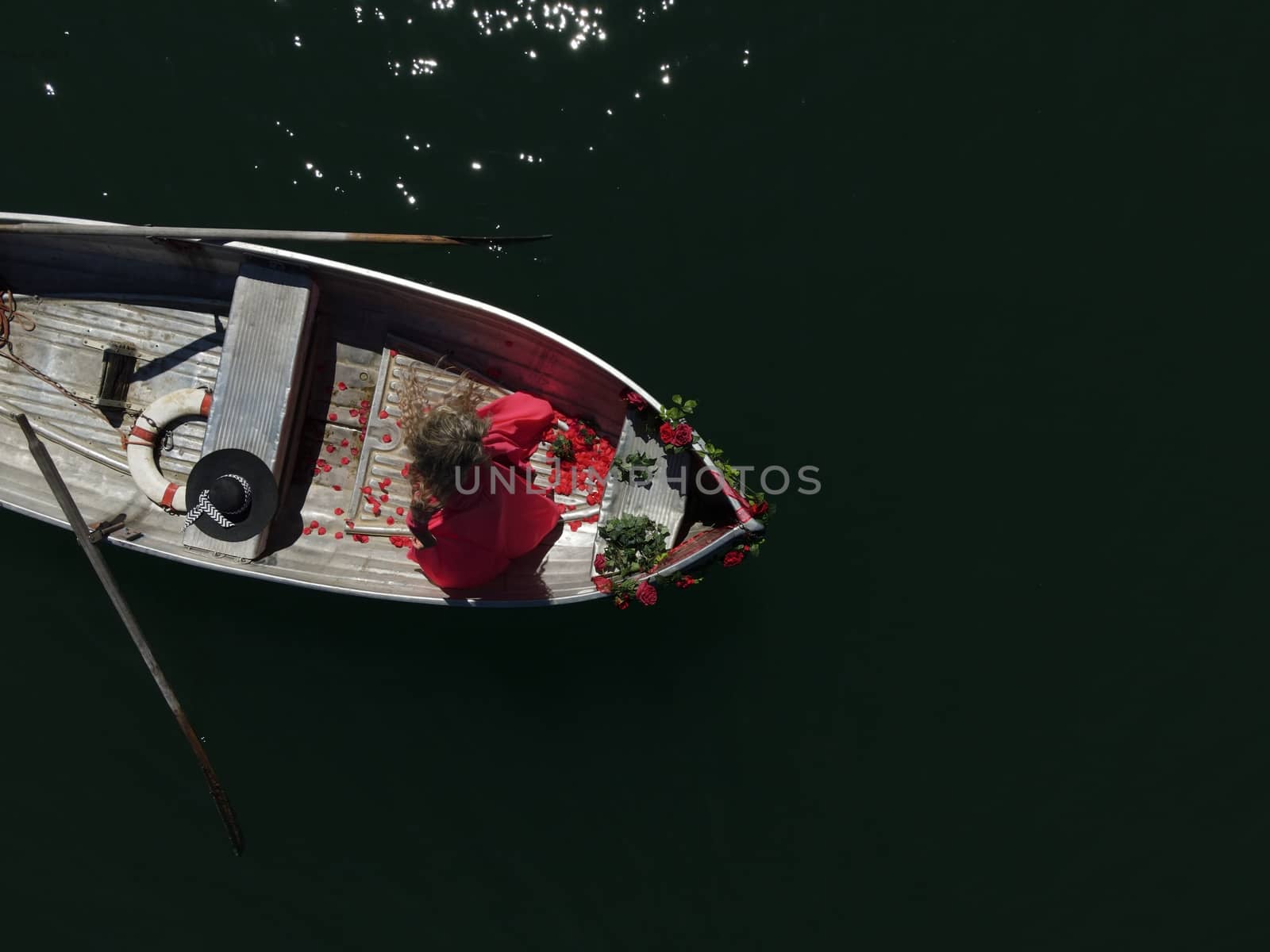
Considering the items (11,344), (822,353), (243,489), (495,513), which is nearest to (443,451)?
(495,513)

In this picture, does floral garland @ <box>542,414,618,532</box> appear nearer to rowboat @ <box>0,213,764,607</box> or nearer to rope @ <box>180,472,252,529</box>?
rowboat @ <box>0,213,764,607</box>

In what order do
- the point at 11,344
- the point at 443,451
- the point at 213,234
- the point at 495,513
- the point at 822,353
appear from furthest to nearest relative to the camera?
1. the point at 822,353
2. the point at 11,344
3. the point at 213,234
4. the point at 495,513
5. the point at 443,451

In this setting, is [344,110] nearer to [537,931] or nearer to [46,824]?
[46,824]

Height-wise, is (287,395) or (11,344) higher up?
(11,344)

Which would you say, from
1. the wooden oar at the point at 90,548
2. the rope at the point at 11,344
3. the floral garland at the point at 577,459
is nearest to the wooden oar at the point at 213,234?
the rope at the point at 11,344

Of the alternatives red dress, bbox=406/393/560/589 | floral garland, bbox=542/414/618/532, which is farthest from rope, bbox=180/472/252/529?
floral garland, bbox=542/414/618/532

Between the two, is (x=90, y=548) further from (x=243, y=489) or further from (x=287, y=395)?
(x=287, y=395)
